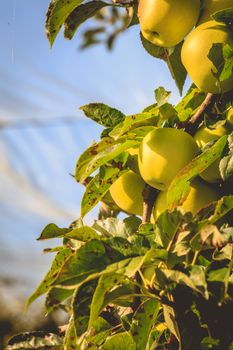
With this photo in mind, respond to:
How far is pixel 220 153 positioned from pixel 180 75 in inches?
13.1

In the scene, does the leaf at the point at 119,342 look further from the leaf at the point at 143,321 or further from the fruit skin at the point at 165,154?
the fruit skin at the point at 165,154

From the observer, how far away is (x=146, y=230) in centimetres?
88

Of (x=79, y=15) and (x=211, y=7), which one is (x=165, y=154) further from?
(x=79, y=15)

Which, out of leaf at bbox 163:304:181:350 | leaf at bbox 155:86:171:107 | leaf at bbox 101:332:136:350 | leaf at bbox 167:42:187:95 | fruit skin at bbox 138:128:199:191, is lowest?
leaf at bbox 101:332:136:350

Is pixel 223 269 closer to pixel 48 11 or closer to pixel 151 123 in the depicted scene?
pixel 151 123

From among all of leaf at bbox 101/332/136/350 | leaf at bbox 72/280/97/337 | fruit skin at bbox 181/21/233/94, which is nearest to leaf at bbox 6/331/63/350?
leaf at bbox 101/332/136/350

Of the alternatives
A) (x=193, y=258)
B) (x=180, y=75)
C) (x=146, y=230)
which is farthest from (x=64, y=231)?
(x=180, y=75)

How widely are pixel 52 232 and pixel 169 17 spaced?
41 centimetres

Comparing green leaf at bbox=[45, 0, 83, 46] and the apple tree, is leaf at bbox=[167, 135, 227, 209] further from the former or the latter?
green leaf at bbox=[45, 0, 83, 46]

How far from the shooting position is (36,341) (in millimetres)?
1040

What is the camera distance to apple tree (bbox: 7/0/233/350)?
734 millimetres

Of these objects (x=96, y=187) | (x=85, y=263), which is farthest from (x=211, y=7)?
(x=85, y=263)

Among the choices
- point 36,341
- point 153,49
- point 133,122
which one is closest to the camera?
point 133,122

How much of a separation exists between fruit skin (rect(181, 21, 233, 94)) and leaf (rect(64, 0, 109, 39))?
262 mm
